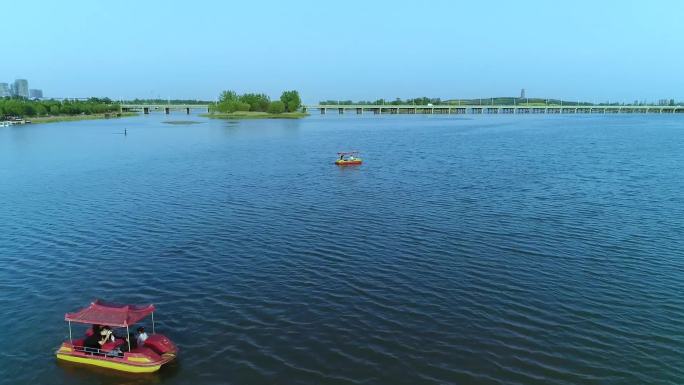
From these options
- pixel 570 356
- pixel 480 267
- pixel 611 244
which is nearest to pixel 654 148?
pixel 611 244

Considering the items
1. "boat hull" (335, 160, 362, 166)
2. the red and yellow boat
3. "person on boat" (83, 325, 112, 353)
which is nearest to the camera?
the red and yellow boat

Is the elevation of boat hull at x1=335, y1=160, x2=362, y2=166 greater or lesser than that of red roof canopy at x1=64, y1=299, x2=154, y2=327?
greater

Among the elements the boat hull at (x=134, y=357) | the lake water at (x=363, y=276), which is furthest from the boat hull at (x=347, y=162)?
the boat hull at (x=134, y=357)

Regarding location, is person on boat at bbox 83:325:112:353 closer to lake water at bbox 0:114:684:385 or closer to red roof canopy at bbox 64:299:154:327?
red roof canopy at bbox 64:299:154:327

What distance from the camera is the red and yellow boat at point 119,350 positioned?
2122cm

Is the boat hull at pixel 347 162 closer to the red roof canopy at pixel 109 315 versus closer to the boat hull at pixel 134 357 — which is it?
the red roof canopy at pixel 109 315

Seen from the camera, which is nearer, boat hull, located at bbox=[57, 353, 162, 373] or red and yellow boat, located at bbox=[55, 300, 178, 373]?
boat hull, located at bbox=[57, 353, 162, 373]

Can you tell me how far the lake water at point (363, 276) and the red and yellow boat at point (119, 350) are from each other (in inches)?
18.7

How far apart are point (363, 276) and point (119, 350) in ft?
48.6

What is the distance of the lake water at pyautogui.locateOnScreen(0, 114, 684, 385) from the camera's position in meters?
21.4

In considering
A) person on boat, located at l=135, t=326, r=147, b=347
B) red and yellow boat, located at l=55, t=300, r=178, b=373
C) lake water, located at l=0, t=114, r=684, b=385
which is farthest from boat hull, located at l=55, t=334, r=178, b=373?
lake water, located at l=0, t=114, r=684, b=385

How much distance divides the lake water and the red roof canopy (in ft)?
7.06

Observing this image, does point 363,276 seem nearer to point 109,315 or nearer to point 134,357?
point 134,357

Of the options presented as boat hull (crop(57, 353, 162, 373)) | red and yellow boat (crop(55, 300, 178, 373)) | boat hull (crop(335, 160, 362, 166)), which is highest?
boat hull (crop(335, 160, 362, 166))
